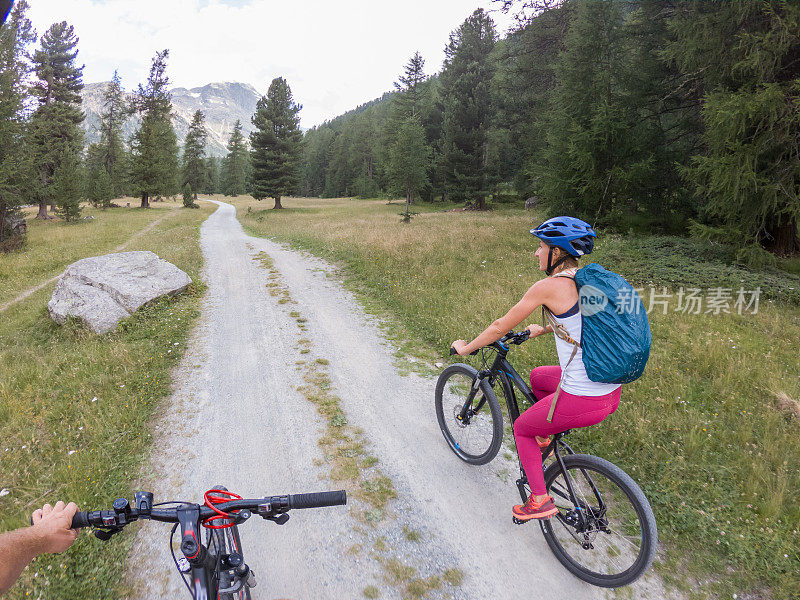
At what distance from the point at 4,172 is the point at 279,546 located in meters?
29.3

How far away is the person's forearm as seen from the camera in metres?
1.53

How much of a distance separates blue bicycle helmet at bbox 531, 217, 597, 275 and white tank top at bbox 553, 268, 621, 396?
0.20 m

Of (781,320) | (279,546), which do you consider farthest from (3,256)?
(781,320)

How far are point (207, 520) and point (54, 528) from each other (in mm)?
668

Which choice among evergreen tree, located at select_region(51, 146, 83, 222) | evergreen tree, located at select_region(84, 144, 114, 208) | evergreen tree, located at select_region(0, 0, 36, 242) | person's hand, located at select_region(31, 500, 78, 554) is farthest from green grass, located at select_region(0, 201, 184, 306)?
person's hand, located at select_region(31, 500, 78, 554)

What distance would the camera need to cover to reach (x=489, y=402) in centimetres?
407

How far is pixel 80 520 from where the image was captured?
1.77 m

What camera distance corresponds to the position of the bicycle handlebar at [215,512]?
1721 millimetres

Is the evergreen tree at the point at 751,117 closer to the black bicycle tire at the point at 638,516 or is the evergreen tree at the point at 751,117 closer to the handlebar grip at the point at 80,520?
the black bicycle tire at the point at 638,516

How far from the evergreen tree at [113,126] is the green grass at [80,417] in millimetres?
52396

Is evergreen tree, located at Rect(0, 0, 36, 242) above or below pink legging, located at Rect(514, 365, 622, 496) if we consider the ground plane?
above

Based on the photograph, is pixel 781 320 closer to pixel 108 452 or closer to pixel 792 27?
pixel 792 27

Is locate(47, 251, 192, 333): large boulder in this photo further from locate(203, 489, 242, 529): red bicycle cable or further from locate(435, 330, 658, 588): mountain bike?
locate(435, 330, 658, 588): mountain bike

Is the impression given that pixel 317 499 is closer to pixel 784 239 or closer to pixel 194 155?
pixel 784 239
